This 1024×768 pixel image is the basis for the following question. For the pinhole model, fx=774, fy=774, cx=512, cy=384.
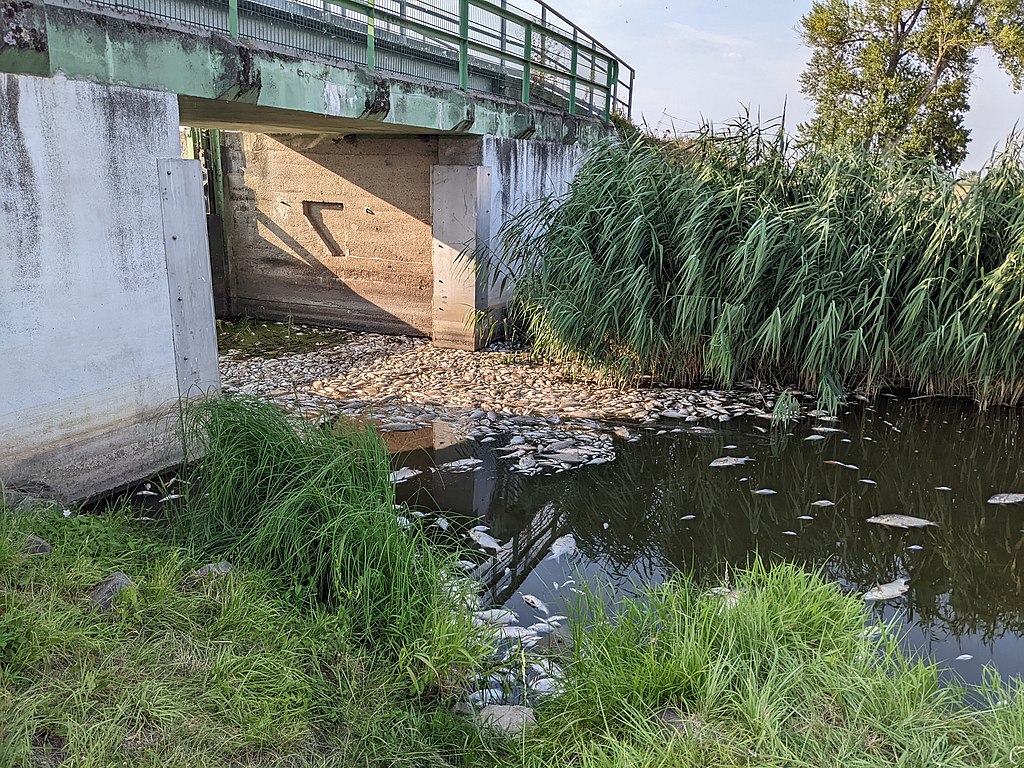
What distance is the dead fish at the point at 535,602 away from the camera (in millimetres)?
3773

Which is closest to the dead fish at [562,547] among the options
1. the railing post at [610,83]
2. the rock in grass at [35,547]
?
the rock in grass at [35,547]

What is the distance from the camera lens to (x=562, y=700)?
274 cm

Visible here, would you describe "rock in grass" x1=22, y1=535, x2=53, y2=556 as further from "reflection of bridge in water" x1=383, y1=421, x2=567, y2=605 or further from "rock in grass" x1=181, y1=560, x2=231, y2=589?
"reflection of bridge in water" x1=383, y1=421, x2=567, y2=605

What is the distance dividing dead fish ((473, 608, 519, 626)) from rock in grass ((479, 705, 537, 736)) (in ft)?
2.21

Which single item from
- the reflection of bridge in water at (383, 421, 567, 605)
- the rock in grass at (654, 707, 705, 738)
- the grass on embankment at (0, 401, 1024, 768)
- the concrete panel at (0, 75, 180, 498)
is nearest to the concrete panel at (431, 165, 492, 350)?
the reflection of bridge in water at (383, 421, 567, 605)

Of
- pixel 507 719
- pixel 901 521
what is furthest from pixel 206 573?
pixel 901 521

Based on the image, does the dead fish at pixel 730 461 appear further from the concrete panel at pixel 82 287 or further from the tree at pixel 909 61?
the tree at pixel 909 61

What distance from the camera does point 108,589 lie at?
3.06 m

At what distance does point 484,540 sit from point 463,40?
552 cm

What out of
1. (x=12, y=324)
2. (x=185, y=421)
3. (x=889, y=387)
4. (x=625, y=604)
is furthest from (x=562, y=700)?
(x=889, y=387)

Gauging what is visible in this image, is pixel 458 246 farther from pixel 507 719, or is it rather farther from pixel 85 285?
pixel 507 719

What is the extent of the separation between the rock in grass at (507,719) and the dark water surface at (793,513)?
2.73 ft

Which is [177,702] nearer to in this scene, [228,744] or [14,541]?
[228,744]

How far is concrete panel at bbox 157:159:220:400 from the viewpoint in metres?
4.99
